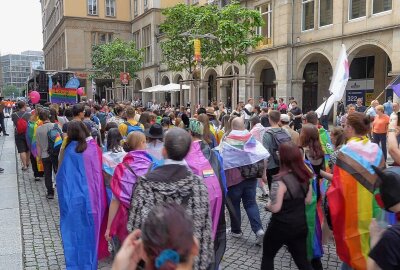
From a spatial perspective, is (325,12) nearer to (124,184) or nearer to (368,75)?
(368,75)

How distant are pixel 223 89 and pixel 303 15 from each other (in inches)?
335

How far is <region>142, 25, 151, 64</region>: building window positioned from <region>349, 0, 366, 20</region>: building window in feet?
83.7

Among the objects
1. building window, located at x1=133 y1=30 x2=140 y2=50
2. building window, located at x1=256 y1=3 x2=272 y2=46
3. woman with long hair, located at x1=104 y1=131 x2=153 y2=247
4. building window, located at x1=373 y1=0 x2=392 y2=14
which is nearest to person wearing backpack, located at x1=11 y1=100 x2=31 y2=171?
woman with long hair, located at x1=104 y1=131 x2=153 y2=247

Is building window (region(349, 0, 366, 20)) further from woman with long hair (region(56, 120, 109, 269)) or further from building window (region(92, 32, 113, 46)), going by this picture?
building window (region(92, 32, 113, 46))

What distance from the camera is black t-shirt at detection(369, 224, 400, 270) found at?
2061mm

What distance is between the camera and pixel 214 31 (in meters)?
16.2

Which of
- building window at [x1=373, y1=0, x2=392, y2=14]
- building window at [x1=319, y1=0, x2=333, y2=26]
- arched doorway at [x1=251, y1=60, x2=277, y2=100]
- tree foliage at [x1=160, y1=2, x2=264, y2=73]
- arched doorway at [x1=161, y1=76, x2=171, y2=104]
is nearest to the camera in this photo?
tree foliage at [x1=160, y1=2, x2=264, y2=73]

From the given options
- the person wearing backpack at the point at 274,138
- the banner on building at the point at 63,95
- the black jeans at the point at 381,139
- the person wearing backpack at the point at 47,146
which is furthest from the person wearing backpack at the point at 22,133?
the black jeans at the point at 381,139

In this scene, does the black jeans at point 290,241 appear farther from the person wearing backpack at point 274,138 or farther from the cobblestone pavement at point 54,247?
the person wearing backpack at point 274,138

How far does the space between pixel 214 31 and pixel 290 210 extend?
13361 mm

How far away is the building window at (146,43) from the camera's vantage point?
41.9 meters

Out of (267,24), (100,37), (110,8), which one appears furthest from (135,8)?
(267,24)

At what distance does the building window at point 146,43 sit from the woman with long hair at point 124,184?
127 ft

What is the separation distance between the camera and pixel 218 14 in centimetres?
1616
